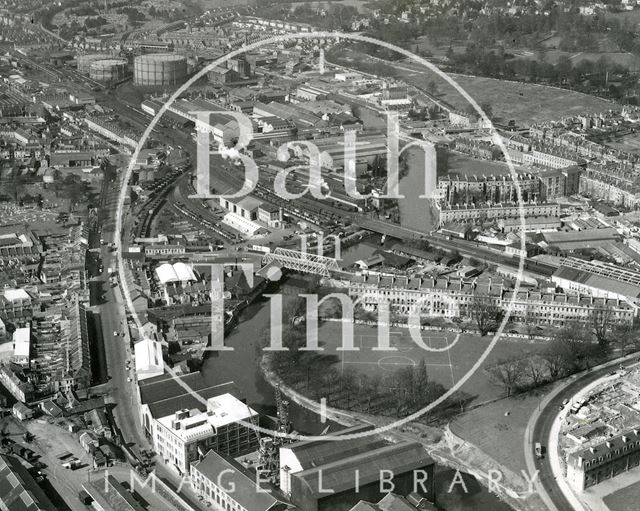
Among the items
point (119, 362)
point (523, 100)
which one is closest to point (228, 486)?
point (119, 362)

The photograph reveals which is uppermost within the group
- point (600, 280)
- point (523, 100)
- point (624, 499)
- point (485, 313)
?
point (523, 100)

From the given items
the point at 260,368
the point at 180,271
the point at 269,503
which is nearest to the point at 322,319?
the point at 260,368

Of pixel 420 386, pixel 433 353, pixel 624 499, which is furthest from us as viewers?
pixel 433 353

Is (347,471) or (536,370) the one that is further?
(536,370)

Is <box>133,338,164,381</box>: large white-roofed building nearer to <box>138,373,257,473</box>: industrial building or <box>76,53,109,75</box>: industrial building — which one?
<box>138,373,257,473</box>: industrial building

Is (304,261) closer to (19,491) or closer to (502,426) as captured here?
(502,426)

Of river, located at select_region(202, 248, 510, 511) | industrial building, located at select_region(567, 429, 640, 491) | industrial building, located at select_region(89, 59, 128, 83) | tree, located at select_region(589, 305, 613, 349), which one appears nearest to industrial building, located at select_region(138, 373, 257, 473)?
river, located at select_region(202, 248, 510, 511)

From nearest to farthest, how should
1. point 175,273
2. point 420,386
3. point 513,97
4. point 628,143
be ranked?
point 420,386 → point 175,273 → point 628,143 → point 513,97

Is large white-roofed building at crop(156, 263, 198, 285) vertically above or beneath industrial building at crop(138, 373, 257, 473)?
above
